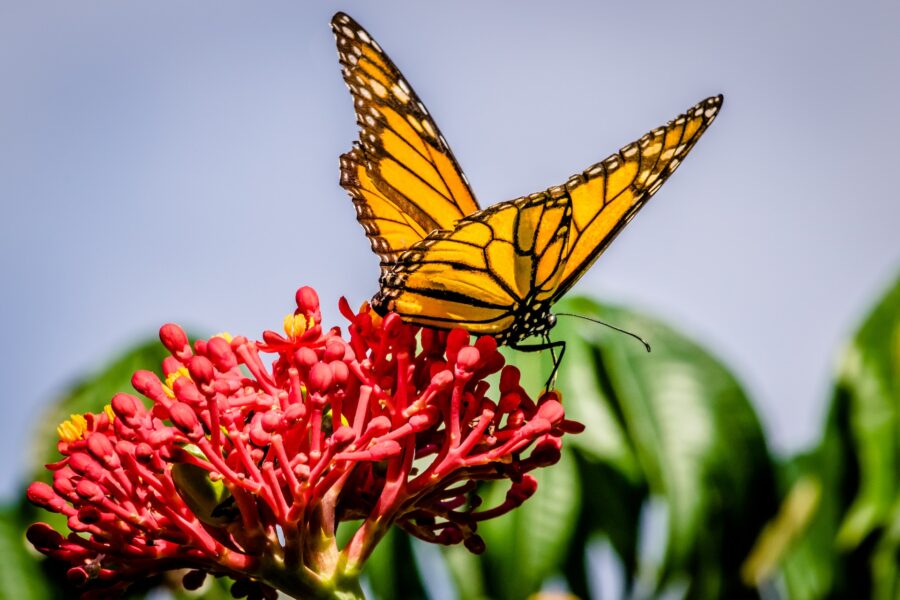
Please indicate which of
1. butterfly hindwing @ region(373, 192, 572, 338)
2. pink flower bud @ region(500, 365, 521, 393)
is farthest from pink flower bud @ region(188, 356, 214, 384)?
pink flower bud @ region(500, 365, 521, 393)

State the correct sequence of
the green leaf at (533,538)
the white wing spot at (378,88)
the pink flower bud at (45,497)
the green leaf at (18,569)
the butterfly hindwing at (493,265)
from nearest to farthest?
the pink flower bud at (45,497) → the butterfly hindwing at (493,265) → the white wing spot at (378,88) → the green leaf at (533,538) → the green leaf at (18,569)

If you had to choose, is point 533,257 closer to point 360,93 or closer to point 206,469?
point 360,93

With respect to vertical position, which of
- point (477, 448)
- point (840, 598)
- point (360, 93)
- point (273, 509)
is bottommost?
point (840, 598)

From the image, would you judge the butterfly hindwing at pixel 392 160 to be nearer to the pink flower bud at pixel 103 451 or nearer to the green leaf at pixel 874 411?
the pink flower bud at pixel 103 451

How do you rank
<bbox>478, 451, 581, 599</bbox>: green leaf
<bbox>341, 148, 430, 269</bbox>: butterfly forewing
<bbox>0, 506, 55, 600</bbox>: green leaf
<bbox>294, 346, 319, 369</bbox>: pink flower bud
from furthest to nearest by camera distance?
<bbox>0, 506, 55, 600</bbox>: green leaf, <bbox>478, 451, 581, 599</bbox>: green leaf, <bbox>341, 148, 430, 269</bbox>: butterfly forewing, <bbox>294, 346, 319, 369</bbox>: pink flower bud

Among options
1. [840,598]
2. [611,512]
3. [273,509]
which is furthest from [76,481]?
[840,598]

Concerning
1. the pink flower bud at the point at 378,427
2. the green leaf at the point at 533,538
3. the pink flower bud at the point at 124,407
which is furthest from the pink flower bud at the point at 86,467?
the green leaf at the point at 533,538

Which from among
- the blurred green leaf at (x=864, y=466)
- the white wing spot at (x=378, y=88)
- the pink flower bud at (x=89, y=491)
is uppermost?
the white wing spot at (x=378, y=88)

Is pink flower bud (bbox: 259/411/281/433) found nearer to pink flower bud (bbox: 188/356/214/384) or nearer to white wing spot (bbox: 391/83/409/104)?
pink flower bud (bbox: 188/356/214/384)
